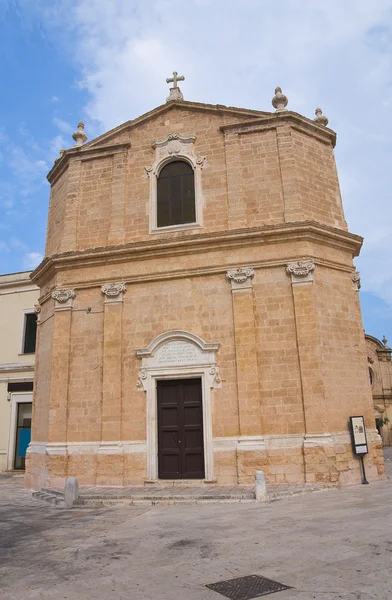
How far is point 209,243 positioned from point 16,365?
1200 centimetres

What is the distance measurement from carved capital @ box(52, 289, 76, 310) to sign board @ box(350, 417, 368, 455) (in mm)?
8517

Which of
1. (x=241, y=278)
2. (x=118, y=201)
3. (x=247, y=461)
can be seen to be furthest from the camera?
(x=118, y=201)

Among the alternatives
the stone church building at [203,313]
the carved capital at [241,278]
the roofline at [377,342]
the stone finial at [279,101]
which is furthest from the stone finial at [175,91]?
the roofline at [377,342]

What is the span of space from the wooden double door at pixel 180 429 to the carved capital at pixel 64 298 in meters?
3.69

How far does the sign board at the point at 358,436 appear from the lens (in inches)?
473

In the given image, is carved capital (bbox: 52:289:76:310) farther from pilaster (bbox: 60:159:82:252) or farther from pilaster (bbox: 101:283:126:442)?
pilaster (bbox: 60:159:82:252)

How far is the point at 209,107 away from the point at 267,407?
9281 millimetres

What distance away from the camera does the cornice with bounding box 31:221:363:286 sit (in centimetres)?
1305

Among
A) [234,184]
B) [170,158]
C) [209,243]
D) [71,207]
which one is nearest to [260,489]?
[209,243]

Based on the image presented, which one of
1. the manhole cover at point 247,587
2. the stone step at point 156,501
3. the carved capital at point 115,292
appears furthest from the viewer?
the carved capital at point 115,292

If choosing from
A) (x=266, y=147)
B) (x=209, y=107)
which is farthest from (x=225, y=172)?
(x=209, y=107)

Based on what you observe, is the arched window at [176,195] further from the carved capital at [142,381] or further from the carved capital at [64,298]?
the carved capital at [142,381]

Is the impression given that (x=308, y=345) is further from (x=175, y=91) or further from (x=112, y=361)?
(x=175, y=91)

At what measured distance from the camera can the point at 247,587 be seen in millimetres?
4977
